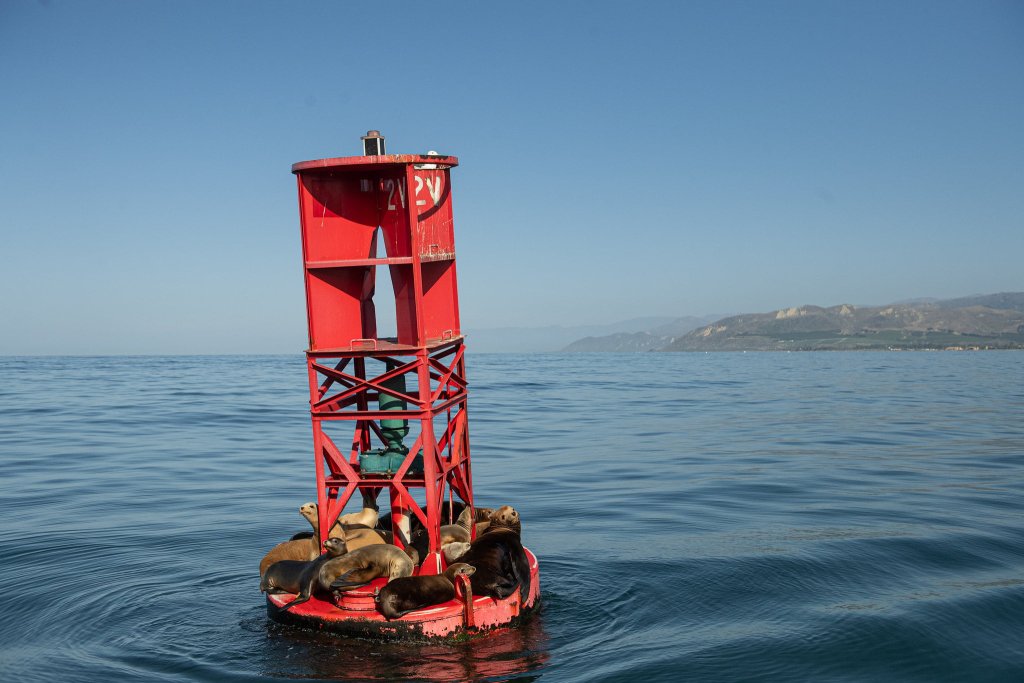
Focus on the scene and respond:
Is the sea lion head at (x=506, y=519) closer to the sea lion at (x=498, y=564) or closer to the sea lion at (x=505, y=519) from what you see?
the sea lion at (x=505, y=519)

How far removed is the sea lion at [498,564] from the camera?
1298 cm

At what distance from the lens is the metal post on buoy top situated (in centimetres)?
1333

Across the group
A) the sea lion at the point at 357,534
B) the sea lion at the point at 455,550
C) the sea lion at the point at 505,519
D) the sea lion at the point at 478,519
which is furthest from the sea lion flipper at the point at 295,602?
the sea lion at the point at 505,519

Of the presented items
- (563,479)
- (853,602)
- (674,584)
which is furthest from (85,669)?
(563,479)

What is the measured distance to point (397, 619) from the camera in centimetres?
1245

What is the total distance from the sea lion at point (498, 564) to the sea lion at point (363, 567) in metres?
0.95

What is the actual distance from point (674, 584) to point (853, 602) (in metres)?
2.92

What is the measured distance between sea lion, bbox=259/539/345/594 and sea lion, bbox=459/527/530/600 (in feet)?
6.76

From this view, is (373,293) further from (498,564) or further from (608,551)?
(608,551)

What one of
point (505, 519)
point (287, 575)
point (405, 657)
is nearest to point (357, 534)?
point (287, 575)

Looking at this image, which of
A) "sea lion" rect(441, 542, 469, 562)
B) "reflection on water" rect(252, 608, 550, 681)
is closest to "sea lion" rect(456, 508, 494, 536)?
Answer: "sea lion" rect(441, 542, 469, 562)

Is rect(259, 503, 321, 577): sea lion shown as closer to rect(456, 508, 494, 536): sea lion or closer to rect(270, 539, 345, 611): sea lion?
rect(270, 539, 345, 611): sea lion

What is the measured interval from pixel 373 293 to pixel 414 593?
4950mm

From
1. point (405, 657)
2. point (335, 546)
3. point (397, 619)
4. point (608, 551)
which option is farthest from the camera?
point (608, 551)
